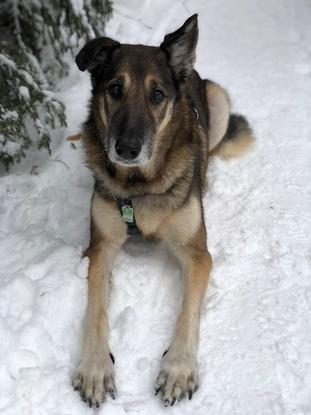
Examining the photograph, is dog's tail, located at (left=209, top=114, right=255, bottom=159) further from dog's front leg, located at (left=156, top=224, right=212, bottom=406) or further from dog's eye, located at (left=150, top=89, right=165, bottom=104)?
dog's eye, located at (left=150, top=89, right=165, bottom=104)

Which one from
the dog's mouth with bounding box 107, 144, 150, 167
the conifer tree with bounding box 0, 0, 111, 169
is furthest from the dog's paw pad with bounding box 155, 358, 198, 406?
the conifer tree with bounding box 0, 0, 111, 169

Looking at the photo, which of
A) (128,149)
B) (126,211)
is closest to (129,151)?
(128,149)

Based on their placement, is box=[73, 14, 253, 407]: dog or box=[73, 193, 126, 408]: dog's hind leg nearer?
box=[73, 193, 126, 408]: dog's hind leg

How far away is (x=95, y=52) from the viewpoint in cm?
324

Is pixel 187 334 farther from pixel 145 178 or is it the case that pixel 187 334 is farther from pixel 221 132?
pixel 221 132

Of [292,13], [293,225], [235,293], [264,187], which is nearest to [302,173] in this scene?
[264,187]

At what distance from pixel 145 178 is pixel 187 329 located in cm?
107

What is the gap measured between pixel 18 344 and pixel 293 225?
2.29 m

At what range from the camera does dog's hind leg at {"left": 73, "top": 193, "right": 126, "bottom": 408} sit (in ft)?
9.43

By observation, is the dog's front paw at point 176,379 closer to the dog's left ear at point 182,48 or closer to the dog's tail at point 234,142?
the dog's left ear at point 182,48

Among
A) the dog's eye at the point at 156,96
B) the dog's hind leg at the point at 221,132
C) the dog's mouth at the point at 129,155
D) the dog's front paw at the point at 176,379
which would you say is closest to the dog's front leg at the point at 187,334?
the dog's front paw at the point at 176,379

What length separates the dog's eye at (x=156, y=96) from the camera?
318cm

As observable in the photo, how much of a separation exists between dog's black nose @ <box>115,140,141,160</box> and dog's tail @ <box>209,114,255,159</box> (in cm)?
186

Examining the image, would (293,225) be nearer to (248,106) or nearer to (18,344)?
(248,106)
